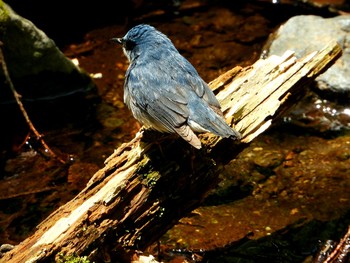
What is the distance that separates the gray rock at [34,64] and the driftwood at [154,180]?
326cm

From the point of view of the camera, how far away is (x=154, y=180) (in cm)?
391

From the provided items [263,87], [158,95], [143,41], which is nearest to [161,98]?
[158,95]

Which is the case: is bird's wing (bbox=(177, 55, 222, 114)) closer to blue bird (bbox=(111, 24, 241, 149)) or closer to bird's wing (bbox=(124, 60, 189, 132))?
blue bird (bbox=(111, 24, 241, 149))

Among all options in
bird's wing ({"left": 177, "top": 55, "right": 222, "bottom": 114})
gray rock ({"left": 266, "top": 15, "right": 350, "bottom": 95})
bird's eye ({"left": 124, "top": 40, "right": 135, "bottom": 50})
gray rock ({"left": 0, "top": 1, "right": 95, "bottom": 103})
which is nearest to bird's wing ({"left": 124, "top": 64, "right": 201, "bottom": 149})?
bird's wing ({"left": 177, "top": 55, "right": 222, "bottom": 114})

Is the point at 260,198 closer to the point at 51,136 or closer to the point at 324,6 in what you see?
the point at 51,136

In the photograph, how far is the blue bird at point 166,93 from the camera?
381 centimetres

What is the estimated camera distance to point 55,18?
9.17 metres

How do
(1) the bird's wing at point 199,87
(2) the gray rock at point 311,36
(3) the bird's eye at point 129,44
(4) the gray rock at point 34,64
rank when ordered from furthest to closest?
(2) the gray rock at point 311,36 < (4) the gray rock at point 34,64 < (3) the bird's eye at point 129,44 < (1) the bird's wing at point 199,87

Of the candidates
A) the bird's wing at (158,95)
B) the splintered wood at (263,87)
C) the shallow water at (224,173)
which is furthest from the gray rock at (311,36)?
the bird's wing at (158,95)

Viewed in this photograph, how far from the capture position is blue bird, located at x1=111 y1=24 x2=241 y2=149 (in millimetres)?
3809

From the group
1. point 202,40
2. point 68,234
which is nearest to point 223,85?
point 68,234

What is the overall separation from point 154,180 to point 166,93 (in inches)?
24.7

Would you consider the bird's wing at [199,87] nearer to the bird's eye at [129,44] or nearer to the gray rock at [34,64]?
the bird's eye at [129,44]

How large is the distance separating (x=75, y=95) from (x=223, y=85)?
330 centimetres
